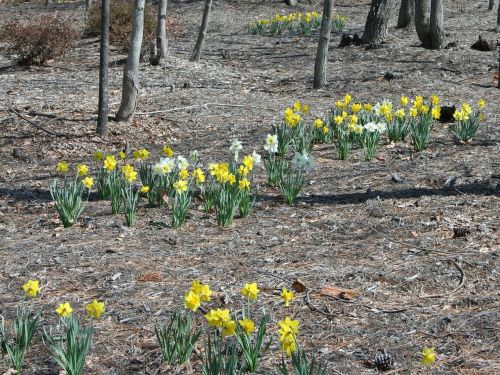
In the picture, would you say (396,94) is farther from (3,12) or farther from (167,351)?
(3,12)

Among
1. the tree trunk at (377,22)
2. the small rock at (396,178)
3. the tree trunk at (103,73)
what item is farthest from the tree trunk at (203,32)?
the small rock at (396,178)

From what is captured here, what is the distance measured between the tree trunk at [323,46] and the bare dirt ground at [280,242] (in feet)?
1.60

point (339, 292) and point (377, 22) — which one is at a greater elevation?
point (377, 22)

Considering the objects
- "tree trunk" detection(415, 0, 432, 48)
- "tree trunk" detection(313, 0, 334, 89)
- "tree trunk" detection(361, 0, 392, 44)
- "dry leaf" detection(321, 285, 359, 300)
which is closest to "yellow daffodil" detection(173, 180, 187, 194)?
"dry leaf" detection(321, 285, 359, 300)

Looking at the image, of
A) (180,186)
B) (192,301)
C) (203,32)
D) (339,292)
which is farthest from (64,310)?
(203,32)

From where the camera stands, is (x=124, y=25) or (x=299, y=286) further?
(x=124, y=25)

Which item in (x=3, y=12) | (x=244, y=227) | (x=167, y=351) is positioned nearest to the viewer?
(x=167, y=351)

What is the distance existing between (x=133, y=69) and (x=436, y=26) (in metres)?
6.97

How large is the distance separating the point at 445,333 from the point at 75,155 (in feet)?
16.4

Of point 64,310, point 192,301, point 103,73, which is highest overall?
point 103,73

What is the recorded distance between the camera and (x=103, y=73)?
811 centimetres

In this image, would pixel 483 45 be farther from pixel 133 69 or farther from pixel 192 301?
pixel 192 301

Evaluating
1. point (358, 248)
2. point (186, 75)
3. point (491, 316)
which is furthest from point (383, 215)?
point (186, 75)

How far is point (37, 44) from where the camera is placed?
12.3m
